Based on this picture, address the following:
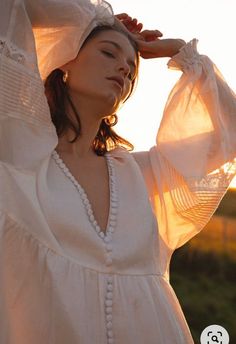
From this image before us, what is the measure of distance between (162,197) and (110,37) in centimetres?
Result: 44

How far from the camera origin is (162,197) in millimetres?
1600

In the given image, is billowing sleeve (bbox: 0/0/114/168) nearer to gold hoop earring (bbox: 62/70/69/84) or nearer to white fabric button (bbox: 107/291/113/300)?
gold hoop earring (bbox: 62/70/69/84)

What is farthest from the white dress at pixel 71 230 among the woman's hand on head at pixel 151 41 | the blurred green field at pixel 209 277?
the blurred green field at pixel 209 277

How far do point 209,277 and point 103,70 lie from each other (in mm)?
2597

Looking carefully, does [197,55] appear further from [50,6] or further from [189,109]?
[50,6]

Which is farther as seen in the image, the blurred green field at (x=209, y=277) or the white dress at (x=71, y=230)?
the blurred green field at (x=209, y=277)

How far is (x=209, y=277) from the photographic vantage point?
3.79 metres

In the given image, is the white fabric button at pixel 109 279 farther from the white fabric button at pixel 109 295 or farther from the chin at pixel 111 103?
the chin at pixel 111 103

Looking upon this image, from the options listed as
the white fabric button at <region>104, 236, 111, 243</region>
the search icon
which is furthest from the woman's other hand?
the search icon

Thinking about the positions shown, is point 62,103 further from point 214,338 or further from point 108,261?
point 214,338

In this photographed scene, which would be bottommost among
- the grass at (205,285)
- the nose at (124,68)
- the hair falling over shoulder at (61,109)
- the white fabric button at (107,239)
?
the grass at (205,285)

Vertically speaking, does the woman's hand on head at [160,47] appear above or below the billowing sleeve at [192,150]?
above

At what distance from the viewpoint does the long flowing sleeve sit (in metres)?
1.58

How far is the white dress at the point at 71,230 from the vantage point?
1.16 m
